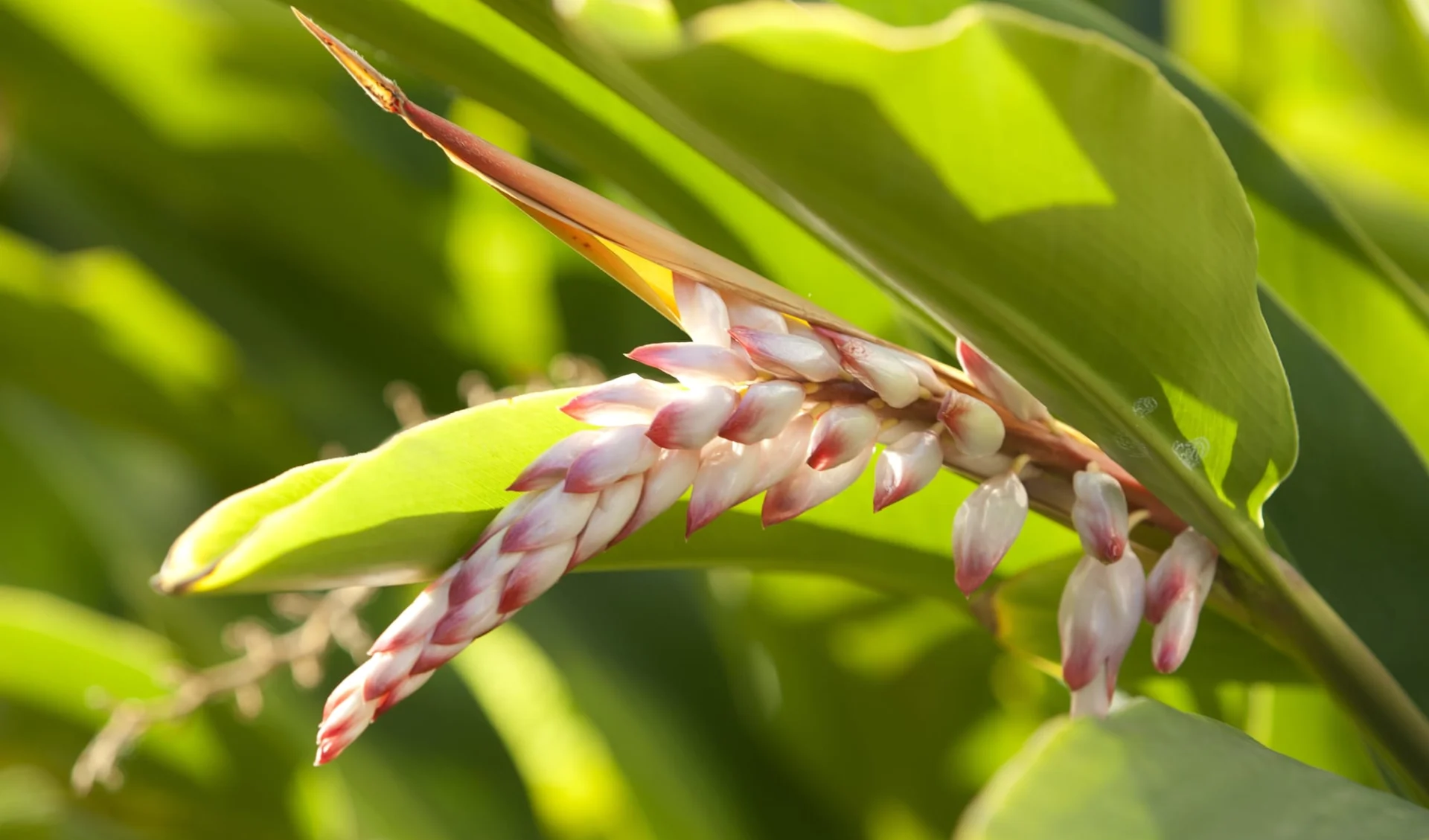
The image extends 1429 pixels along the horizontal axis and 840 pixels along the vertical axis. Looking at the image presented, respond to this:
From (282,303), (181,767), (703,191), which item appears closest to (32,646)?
(181,767)

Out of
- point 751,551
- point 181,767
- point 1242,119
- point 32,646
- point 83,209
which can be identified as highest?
point 1242,119

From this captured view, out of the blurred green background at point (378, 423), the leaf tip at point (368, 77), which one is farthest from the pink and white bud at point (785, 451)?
the blurred green background at point (378, 423)

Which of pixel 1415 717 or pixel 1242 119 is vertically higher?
pixel 1242 119

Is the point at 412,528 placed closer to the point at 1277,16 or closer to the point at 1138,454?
the point at 1138,454

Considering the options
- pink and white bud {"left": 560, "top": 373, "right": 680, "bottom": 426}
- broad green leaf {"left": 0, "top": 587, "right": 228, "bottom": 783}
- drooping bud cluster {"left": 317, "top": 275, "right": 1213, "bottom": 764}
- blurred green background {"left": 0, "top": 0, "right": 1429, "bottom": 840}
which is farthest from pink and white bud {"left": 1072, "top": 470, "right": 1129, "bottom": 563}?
broad green leaf {"left": 0, "top": 587, "right": 228, "bottom": 783}

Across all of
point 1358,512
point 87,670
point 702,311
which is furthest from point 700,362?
point 87,670

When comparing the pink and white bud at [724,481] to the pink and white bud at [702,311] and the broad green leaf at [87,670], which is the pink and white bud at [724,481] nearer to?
the pink and white bud at [702,311]
